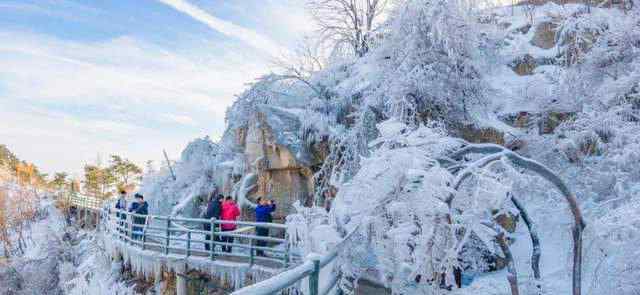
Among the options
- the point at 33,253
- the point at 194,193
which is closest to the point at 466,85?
the point at 194,193

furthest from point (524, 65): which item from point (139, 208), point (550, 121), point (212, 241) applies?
point (139, 208)

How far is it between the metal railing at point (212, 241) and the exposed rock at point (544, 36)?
499 inches

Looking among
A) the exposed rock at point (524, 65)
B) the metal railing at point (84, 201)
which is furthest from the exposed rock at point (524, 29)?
the metal railing at point (84, 201)

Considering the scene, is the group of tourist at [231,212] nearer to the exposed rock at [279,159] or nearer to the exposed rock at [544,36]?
the exposed rock at [279,159]

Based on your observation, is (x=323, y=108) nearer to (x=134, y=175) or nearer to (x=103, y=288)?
(x=103, y=288)

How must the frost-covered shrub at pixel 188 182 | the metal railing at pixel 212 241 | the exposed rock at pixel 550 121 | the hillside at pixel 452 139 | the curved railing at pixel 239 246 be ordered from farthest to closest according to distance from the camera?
the frost-covered shrub at pixel 188 182 < the exposed rock at pixel 550 121 < the metal railing at pixel 212 241 < the hillside at pixel 452 139 < the curved railing at pixel 239 246

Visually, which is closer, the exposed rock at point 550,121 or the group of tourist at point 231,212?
the group of tourist at point 231,212

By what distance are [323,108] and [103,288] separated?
10.3 m

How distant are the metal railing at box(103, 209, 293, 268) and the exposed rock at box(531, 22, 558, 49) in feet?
41.6

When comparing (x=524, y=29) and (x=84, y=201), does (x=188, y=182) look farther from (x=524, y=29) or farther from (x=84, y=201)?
(x=84, y=201)

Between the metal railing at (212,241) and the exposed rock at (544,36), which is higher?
Result: the exposed rock at (544,36)

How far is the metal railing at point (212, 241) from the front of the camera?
11.2m

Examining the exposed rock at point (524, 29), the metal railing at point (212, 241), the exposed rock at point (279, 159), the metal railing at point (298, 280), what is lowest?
the metal railing at point (212, 241)

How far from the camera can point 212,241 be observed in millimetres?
12281
